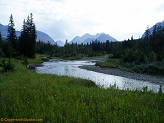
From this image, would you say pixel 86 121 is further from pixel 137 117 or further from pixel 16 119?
pixel 16 119

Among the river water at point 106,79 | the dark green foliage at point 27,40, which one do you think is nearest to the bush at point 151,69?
the river water at point 106,79

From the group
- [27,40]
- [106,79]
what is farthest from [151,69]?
[27,40]

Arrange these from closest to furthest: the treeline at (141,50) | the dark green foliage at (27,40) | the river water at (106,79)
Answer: the river water at (106,79)
the treeline at (141,50)
the dark green foliage at (27,40)

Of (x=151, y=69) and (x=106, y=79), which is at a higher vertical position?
(x=151, y=69)

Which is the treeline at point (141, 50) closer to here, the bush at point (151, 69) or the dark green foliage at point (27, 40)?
the bush at point (151, 69)

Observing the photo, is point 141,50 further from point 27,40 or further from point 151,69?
point 27,40

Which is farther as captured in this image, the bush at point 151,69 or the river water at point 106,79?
the bush at point 151,69

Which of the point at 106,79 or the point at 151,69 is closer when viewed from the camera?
the point at 106,79

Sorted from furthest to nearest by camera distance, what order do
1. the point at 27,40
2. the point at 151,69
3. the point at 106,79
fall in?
the point at 27,40
the point at 151,69
the point at 106,79

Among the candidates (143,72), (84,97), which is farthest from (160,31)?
(84,97)

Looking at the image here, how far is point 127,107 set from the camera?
8125 millimetres

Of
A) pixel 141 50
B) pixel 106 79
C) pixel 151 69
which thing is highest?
pixel 141 50

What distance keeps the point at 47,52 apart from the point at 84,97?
121453 mm

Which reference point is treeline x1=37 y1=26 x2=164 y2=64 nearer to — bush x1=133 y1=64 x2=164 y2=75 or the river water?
bush x1=133 y1=64 x2=164 y2=75
